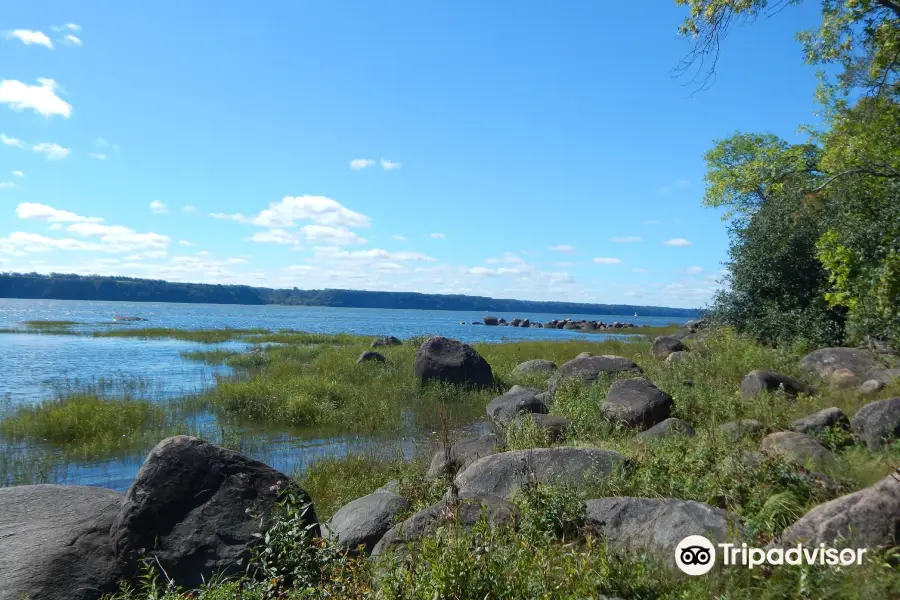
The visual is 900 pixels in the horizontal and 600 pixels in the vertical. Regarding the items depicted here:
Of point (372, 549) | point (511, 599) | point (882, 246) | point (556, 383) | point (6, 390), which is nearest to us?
point (511, 599)

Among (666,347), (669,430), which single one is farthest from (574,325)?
(669,430)

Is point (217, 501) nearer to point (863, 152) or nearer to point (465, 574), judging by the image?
point (465, 574)

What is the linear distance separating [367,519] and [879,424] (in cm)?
740

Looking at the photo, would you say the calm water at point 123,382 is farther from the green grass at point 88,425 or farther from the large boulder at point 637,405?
the large boulder at point 637,405

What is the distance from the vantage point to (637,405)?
1149 cm

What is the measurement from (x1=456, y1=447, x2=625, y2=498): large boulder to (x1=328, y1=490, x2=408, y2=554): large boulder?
93 centimetres

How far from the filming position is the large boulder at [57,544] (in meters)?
5.72

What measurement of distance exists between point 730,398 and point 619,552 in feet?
24.9

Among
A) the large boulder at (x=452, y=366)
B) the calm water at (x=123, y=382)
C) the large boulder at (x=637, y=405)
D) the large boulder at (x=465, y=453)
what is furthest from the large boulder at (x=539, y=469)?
the large boulder at (x=452, y=366)

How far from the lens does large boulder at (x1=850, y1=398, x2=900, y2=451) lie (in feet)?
26.4

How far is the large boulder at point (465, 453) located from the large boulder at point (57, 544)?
15.1 ft

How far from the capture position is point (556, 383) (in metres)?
16.4

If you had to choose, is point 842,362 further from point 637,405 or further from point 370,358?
point 370,358

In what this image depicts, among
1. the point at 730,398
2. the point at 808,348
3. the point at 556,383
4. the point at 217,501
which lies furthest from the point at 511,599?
the point at 808,348
